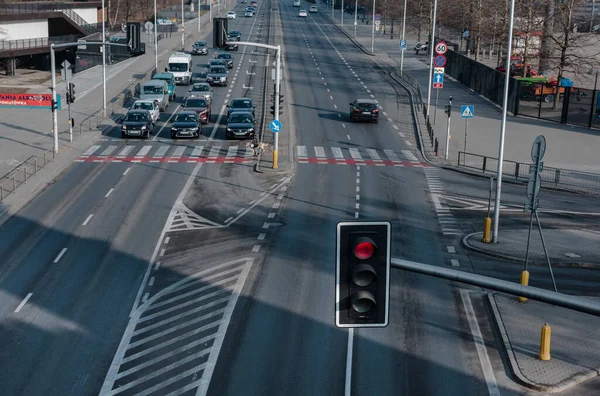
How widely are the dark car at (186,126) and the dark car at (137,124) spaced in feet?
5.18

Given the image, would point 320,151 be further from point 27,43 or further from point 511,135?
point 27,43

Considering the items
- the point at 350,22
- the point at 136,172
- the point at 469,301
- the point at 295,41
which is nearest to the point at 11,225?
the point at 136,172

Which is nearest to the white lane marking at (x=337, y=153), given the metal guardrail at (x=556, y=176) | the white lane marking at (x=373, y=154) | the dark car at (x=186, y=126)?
the white lane marking at (x=373, y=154)

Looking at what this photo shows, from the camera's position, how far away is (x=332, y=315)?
78.0 ft

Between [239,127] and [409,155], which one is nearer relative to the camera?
[409,155]

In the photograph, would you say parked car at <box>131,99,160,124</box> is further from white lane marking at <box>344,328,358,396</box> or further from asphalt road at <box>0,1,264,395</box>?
white lane marking at <box>344,328,358,396</box>

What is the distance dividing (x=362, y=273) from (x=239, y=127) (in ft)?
136

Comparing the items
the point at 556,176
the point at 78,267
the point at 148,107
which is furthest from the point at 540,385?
the point at 148,107

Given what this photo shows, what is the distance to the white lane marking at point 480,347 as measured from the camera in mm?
19434

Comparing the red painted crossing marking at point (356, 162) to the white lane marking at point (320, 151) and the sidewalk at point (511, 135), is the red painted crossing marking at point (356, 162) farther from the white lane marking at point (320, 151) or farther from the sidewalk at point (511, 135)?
the sidewalk at point (511, 135)

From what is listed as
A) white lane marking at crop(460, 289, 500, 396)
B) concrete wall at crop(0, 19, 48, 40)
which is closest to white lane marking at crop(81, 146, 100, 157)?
white lane marking at crop(460, 289, 500, 396)

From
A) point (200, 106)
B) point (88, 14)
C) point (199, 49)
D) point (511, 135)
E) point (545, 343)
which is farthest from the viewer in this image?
point (88, 14)

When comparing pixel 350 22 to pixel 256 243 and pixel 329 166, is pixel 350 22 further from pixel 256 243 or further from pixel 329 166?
pixel 256 243

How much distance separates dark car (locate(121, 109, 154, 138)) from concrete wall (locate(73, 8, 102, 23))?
53.6 meters
